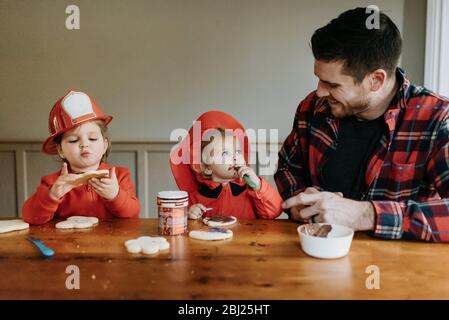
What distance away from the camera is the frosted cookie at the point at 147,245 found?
3.67 feet

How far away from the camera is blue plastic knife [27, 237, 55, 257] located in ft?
3.62

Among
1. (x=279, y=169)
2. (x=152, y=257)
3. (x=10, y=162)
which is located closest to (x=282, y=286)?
(x=152, y=257)

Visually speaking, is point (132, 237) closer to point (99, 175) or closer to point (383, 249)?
point (99, 175)

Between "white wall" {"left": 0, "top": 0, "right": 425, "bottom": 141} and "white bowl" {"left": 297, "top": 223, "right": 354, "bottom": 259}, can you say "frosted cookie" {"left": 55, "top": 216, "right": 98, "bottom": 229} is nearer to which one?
"white bowl" {"left": 297, "top": 223, "right": 354, "bottom": 259}

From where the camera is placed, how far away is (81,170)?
1.70 metres

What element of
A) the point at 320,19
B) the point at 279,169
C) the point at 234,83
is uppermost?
the point at 320,19

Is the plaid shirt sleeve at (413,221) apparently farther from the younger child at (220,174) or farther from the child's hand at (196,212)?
the child's hand at (196,212)

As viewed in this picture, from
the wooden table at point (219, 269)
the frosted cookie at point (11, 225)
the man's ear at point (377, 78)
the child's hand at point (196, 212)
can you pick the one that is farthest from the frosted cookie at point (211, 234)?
the man's ear at point (377, 78)

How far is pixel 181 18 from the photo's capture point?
3.17m

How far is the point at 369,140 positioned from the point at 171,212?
2.93 feet

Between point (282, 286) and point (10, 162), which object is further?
point (10, 162)

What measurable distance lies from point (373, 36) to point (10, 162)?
2.89 meters

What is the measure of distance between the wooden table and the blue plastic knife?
16mm

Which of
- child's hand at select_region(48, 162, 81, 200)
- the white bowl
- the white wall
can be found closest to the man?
the white bowl
